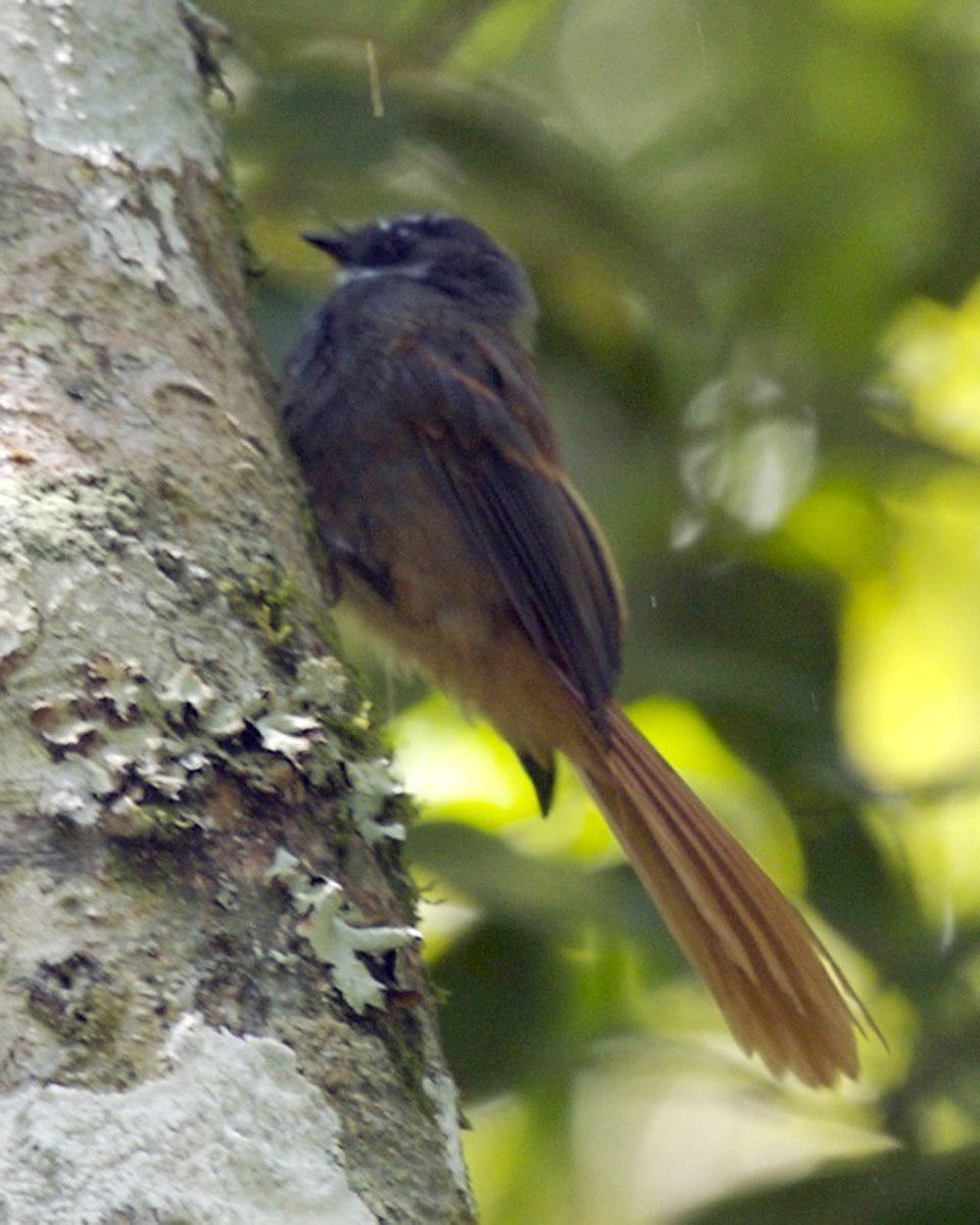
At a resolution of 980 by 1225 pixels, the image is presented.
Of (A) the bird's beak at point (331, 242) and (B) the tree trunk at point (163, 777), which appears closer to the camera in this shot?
(B) the tree trunk at point (163, 777)

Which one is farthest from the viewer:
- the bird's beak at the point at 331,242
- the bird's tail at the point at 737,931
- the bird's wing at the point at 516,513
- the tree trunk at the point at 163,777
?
the bird's beak at the point at 331,242

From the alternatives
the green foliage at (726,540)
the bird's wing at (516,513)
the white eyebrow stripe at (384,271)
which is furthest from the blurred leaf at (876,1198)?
the white eyebrow stripe at (384,271)

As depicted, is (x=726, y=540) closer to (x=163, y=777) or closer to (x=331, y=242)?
(x=331, y=242)

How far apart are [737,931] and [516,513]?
0.93 metres

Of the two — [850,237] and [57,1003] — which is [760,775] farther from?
[57,1003]

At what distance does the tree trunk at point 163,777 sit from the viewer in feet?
5.18

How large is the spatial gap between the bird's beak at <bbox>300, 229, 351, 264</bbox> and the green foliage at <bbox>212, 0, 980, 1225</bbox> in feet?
0.22

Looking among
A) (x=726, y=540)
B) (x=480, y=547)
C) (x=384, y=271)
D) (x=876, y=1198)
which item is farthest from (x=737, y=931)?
(x=384, y=271)

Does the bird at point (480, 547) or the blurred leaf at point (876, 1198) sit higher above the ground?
the bird at point (480, 547)

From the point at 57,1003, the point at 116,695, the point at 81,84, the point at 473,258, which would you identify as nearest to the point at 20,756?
the point at 116,695

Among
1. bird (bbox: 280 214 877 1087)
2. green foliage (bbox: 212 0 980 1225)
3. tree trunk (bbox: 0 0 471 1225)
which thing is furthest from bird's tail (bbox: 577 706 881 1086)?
tree trunk (bbox: 0 0 471 1225)

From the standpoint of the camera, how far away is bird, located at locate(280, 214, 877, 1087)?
11.4 feet

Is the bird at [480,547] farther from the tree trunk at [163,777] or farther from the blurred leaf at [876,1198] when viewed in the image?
the tree trunk at [163,777]

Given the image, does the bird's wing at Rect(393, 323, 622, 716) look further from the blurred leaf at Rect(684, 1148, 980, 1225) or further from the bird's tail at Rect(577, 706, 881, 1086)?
the blurred leaf at Rect(684, 1148, 980, 1225)
